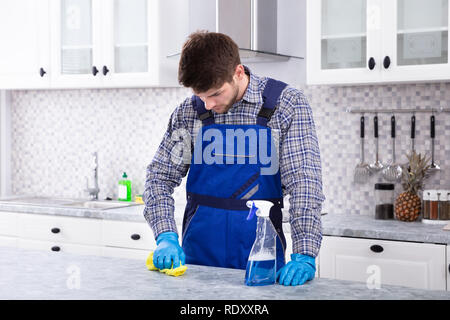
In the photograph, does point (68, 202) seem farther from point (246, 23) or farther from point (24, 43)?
point (246, 23)

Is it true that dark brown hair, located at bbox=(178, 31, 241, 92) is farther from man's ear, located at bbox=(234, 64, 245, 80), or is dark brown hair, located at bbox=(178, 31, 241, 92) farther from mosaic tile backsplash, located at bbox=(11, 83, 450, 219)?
mosaic tile backsplash, located at bbox=(11, 83, 450, 219)

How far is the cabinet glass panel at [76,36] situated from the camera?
3.69 metres

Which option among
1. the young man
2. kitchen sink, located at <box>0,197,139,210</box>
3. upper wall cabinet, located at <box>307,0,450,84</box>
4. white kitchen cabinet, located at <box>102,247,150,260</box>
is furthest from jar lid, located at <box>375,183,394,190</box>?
kitchen sink, located at <box>0,197,139,210</box>

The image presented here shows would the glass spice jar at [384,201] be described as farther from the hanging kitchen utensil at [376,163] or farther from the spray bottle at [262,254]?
the spray bottle at [262,254]

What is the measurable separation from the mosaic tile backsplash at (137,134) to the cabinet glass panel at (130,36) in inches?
14.6

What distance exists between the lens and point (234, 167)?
202 cm

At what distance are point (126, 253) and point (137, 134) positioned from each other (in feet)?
3.03

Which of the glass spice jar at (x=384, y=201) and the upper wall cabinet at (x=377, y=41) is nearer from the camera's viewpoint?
the upper wall cabinet at (x=377, y=41)

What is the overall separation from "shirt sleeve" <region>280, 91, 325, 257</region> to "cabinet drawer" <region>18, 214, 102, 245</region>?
179cm

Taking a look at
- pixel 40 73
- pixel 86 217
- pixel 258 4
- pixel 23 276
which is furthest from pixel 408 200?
pixel 40 73

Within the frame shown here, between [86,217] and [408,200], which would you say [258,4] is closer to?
[408,200]

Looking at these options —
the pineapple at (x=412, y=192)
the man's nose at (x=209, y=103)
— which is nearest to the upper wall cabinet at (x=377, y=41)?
the pineapple at (x=412, y=192)

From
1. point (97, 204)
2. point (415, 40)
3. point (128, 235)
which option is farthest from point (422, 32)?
point (97, 204)

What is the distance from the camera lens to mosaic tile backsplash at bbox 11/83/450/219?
322 centimetres
